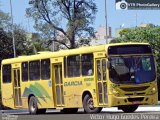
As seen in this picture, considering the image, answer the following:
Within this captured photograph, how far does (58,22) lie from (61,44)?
2.86 metres

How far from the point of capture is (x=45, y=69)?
2797 centimetres

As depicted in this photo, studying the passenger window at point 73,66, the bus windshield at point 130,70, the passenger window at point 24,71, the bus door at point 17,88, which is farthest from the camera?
the bus door at point 17,88

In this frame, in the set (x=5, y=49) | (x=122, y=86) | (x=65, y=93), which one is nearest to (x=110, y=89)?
(x=122, y=86)

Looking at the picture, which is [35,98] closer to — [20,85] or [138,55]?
[20,85]

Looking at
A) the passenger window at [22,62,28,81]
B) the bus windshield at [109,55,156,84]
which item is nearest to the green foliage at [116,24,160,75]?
the passenger window at [22,62,28,81]

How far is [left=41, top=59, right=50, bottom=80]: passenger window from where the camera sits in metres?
27.8

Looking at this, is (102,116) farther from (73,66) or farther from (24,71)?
(24,71)

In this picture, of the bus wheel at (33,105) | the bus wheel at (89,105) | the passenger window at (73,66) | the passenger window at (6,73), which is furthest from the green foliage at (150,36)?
the bus wheel at (89,105)

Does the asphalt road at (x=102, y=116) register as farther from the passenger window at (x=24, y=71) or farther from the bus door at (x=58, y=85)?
the passenger window at (x=24, y=71)

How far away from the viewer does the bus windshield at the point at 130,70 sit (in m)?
23.4

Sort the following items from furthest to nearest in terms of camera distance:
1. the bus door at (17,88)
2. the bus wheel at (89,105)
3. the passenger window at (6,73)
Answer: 1. the passenger window at (6,73)
2. the bus door at (17,88)
3. the bus wheel at (89,105)

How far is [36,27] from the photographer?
2559 inches

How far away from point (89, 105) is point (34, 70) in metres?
5.34

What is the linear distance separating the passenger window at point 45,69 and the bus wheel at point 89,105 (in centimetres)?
348
